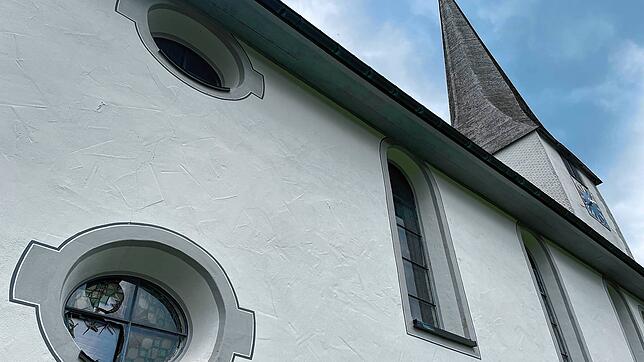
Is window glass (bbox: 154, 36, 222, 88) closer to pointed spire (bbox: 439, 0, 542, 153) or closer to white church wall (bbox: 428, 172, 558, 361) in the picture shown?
white church wall (bbox: 428, 172, 558, 361)

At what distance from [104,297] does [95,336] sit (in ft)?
0.82

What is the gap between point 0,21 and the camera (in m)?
3.36

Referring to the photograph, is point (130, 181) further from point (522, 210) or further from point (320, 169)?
point (522, 210)

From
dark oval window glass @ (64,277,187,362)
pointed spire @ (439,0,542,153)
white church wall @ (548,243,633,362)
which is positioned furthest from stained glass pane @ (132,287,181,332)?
pointed spire @ (439,0,542,153)

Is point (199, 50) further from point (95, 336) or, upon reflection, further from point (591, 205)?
point (591, 205)

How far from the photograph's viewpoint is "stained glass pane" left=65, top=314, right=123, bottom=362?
9.51ft

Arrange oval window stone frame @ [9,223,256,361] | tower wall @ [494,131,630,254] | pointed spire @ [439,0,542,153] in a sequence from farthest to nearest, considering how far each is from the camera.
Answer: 1. pointed spire @ [439,0,542,153]
2. tower wall @ [494,131,630,254]
3. oval window stone frame @ [9,223,256,361]

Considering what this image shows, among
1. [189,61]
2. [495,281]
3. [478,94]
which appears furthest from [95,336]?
[478,94]

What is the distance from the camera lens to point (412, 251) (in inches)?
223

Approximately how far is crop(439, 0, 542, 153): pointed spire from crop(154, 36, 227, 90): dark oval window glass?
1053 cm

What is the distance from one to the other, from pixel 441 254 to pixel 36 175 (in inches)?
155

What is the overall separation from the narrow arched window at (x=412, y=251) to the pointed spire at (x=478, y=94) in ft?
27.7

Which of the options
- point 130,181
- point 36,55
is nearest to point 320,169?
point 130,181

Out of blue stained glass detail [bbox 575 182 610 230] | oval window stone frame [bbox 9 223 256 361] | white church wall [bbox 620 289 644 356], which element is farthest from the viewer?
blue stained glass detail [bbox 575 182 610 230]
